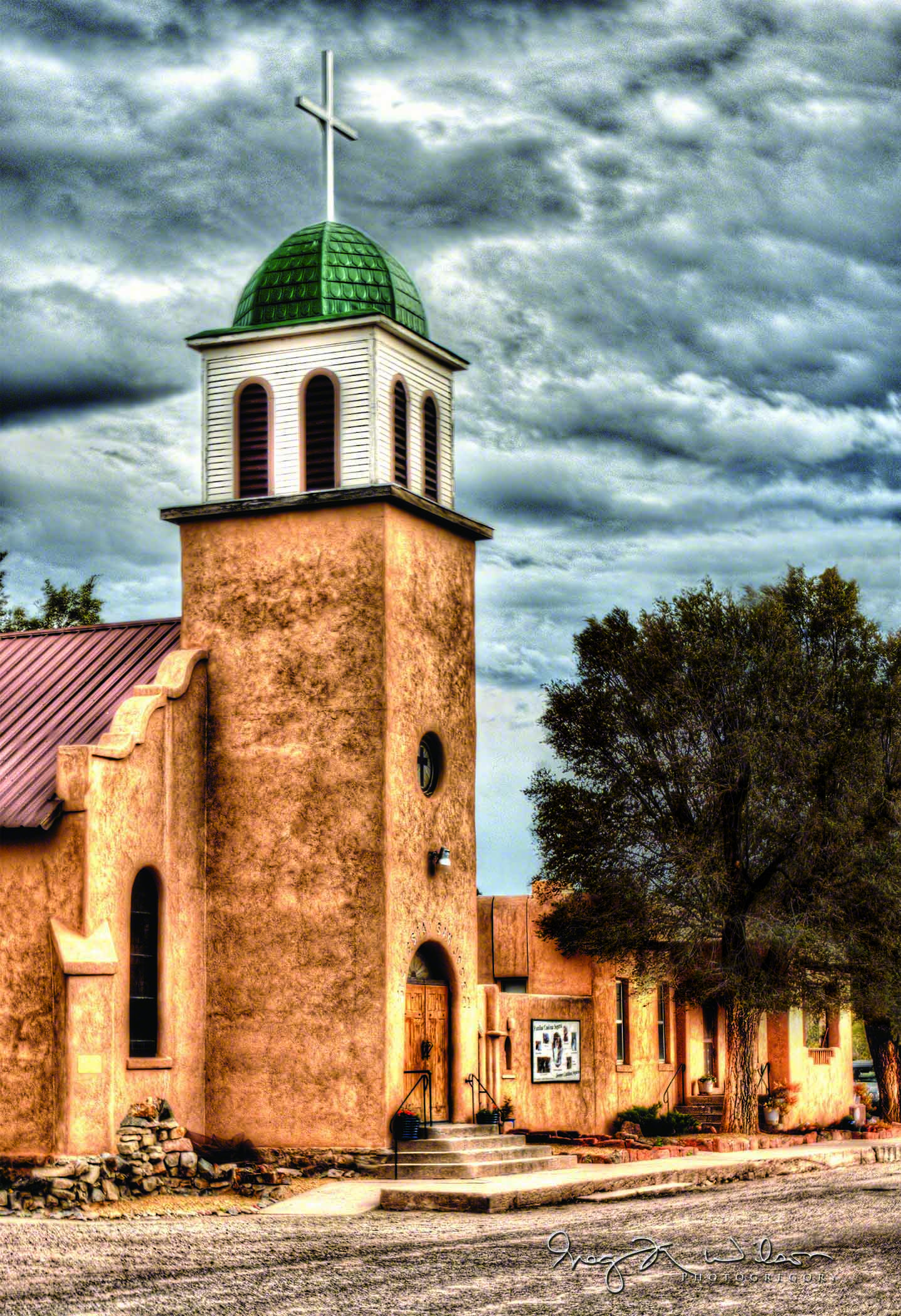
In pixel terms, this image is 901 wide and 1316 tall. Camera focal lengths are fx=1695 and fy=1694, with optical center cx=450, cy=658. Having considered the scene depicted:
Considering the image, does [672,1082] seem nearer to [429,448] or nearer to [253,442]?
[429,448]

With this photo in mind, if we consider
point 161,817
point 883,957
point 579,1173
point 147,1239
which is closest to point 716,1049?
point 883,957

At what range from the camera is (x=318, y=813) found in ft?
78.6

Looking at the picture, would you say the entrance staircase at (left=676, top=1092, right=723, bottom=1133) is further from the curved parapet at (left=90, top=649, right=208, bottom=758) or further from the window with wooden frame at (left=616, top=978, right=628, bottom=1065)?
the curved parapet at (left=90, top=649, right=208, bottom=758)

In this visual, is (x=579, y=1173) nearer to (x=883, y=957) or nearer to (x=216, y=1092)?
(x=216, y=1092)

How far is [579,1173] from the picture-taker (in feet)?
76.8

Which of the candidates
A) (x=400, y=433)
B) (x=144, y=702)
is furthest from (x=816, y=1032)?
(x=144, y=702)

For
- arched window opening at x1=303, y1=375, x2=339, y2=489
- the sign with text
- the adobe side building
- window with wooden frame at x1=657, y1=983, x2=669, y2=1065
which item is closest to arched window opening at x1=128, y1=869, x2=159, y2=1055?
the adobe side building

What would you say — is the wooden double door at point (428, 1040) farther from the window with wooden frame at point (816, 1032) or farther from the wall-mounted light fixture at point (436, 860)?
the window with wooden frame at point (816, 1032)

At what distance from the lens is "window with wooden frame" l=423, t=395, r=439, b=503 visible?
1041 inches

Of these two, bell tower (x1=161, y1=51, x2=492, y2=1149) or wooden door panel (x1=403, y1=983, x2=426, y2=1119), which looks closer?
bell tower (x1=161, y1=51, x2=492, y2=1149)

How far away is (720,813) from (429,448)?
9.89 meters

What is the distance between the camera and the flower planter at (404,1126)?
22906 mm

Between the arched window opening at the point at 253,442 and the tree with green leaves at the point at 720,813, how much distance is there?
396 inches

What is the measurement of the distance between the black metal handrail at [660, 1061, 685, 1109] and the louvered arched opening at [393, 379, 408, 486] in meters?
14.4
